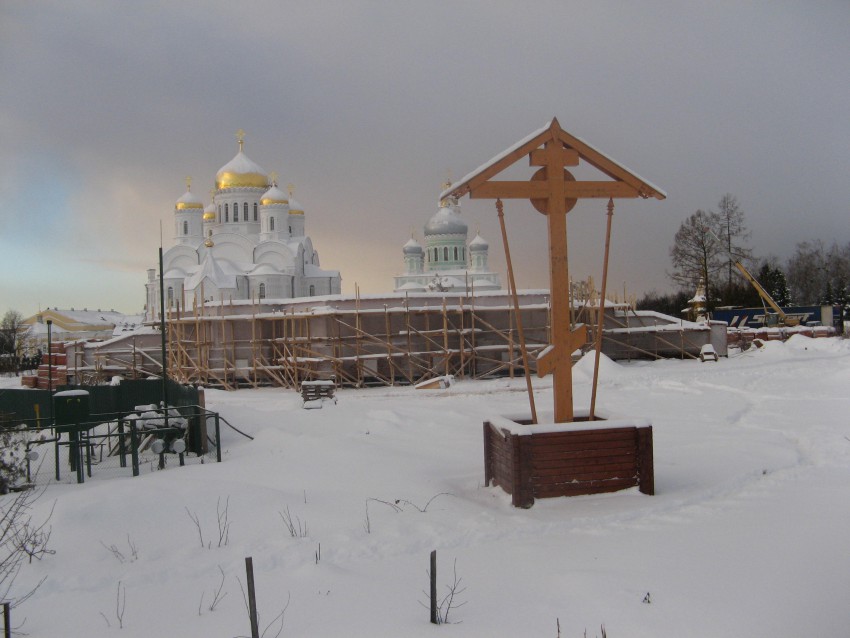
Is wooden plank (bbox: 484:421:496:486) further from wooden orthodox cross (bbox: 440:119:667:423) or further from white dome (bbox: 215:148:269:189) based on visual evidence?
white dome (bbox: 215:148:269:189)

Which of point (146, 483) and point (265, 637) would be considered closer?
point (265, 637)

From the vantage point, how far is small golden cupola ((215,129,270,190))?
2031 inches

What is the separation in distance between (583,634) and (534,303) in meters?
25.8

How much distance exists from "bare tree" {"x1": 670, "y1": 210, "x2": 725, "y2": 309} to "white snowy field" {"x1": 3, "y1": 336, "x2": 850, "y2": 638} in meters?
38.1

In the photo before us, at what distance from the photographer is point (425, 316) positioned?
94.3ft

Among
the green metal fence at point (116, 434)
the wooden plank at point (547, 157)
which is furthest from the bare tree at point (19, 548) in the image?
the wooden plank at point (547, 157)

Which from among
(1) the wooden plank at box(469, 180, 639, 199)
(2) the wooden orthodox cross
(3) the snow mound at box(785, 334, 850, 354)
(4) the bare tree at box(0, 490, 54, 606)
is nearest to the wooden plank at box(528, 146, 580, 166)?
(2) the wooden orthodox cross

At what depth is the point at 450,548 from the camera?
22.4 feet

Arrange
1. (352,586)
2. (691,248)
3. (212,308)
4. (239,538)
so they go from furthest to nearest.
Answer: (691,248)
(212,308)
(239,538)
(352,586)

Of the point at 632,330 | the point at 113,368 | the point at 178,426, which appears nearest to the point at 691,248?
the point at 632,330

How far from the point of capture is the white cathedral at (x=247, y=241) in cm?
4734

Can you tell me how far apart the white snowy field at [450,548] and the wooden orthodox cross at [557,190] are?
5.31 ft

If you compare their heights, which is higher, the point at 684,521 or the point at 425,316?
the point at 425,316

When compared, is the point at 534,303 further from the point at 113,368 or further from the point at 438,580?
the point at 438,580
